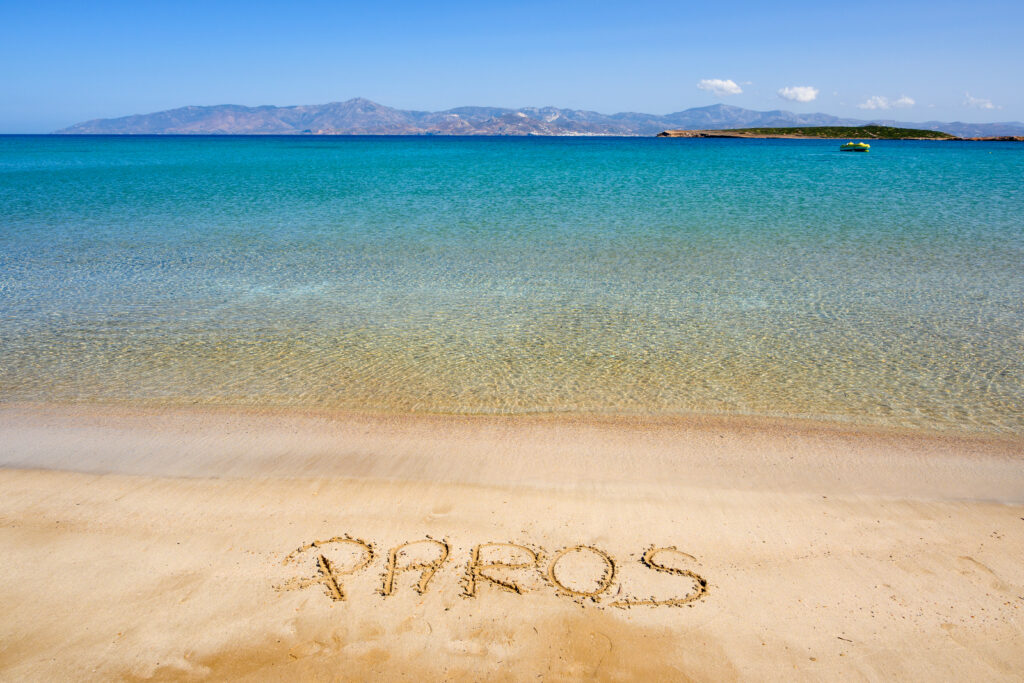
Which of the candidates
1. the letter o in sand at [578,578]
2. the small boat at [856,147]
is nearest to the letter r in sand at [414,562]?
the letter o in sand at [578,578]

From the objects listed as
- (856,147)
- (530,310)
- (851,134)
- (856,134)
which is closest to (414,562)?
(530,310)

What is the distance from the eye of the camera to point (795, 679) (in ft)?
12.3

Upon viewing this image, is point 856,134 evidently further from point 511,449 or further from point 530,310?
point 511,449

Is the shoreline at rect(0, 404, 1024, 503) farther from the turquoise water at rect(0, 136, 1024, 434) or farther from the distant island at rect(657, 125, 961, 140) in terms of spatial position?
the distant island at rect(657, 125, 961, 140)

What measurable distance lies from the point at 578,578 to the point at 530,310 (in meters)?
7.44

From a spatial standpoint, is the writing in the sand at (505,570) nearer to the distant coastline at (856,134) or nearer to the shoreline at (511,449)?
the shoreline at (511,449)

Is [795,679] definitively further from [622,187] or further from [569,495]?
[622,187]

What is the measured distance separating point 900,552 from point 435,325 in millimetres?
7758

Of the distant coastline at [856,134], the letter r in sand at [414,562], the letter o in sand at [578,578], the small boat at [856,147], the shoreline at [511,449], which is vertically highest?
the distant coastline at [856,134]

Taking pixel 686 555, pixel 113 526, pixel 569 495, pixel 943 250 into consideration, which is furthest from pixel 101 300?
pixel 943 250

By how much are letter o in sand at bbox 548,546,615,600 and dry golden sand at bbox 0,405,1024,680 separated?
0.08 ft

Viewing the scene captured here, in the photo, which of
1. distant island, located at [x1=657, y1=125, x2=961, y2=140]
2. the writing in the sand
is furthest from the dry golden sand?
distant island, located at [x1=657, y1=125, x2=961, y2=140]

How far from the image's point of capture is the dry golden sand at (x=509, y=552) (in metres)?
3.93

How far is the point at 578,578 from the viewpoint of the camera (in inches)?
180
